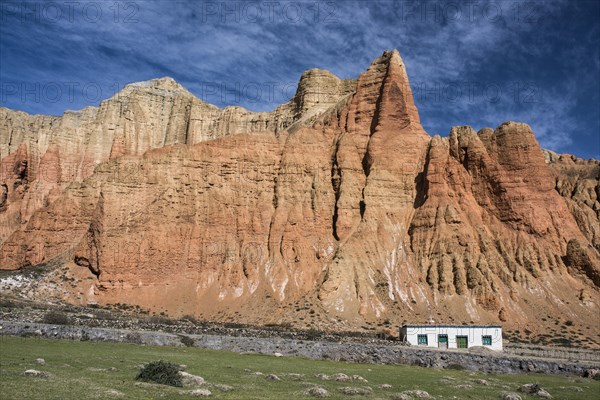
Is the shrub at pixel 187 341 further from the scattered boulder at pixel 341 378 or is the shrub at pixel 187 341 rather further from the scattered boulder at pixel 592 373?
the scattered boulder at pixel 592 373

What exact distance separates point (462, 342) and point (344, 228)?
3177cm

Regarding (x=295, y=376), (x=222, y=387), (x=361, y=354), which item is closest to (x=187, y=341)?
(x=361, y=354)

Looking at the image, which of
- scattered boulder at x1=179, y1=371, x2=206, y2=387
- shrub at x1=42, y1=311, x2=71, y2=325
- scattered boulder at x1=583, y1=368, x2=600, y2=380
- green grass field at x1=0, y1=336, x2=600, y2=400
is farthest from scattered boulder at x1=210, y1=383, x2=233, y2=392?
scattered boulder at x1=583, y1=368, x2=600, y2=380

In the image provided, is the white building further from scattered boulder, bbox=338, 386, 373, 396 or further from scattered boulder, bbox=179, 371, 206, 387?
scattered boulder, bbox=179, 371, 206, 387

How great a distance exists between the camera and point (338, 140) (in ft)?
320

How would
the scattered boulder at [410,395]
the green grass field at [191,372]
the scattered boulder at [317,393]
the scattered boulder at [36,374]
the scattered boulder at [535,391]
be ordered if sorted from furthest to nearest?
1. the scattered boulder at [535,391]
2. the scattered boulder at [410,395]
3. the scattered boulder at [317,393]
4. the scattered boulder at [36,374]
5. the green grass field at [191,372]

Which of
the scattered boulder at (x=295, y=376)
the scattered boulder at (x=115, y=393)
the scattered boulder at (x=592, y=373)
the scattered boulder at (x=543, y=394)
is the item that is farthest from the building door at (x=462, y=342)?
the scattered boulder at (x=115, y=393)

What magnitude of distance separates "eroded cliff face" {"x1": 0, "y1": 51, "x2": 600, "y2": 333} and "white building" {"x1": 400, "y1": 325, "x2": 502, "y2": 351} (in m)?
12.5

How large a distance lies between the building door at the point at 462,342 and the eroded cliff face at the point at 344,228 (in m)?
12.7

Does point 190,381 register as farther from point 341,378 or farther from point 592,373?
point 592,373

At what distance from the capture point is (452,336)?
5969 centimetres

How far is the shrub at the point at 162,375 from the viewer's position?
20.9 metres

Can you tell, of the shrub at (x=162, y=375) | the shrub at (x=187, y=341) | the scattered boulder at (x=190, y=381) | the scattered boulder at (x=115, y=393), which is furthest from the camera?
the shrub at (x=187, y=341)

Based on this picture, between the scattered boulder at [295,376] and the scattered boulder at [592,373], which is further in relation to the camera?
the scattered boulder at [592,373]
